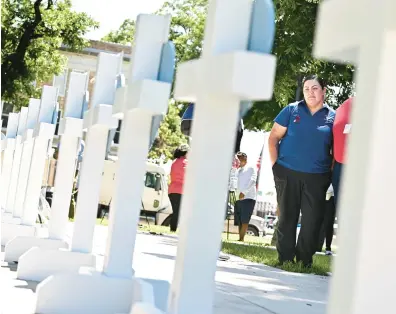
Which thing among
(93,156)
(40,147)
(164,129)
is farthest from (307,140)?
(164,129)

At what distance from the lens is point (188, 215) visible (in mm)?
2441

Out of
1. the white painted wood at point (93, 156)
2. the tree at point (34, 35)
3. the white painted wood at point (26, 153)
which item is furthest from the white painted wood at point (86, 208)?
the tree at point (34, 35)

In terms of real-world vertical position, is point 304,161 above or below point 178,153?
below

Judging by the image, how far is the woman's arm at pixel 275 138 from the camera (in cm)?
773

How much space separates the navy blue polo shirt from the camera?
7570 mm

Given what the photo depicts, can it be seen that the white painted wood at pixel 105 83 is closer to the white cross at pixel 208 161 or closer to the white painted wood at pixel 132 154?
the white painted wood at pixel 132 154

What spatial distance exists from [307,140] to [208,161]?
205 inches

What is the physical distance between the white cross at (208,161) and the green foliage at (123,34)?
41980mm

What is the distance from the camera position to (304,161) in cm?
761

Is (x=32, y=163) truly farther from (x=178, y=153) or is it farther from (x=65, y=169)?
(x=178, y=153)

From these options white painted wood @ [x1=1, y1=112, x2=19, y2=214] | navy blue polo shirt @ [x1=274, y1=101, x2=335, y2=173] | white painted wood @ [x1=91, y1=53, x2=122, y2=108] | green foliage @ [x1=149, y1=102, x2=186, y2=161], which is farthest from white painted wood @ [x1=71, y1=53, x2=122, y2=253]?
green foliage @ [x1=149, y1=102, x2=186, y2=161]

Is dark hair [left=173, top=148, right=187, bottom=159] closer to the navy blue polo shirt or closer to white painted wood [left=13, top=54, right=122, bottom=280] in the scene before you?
the navy blue polo shirt

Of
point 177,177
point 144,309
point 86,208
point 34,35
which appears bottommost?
point 144,309

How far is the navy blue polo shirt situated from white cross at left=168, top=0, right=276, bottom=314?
512 cm
